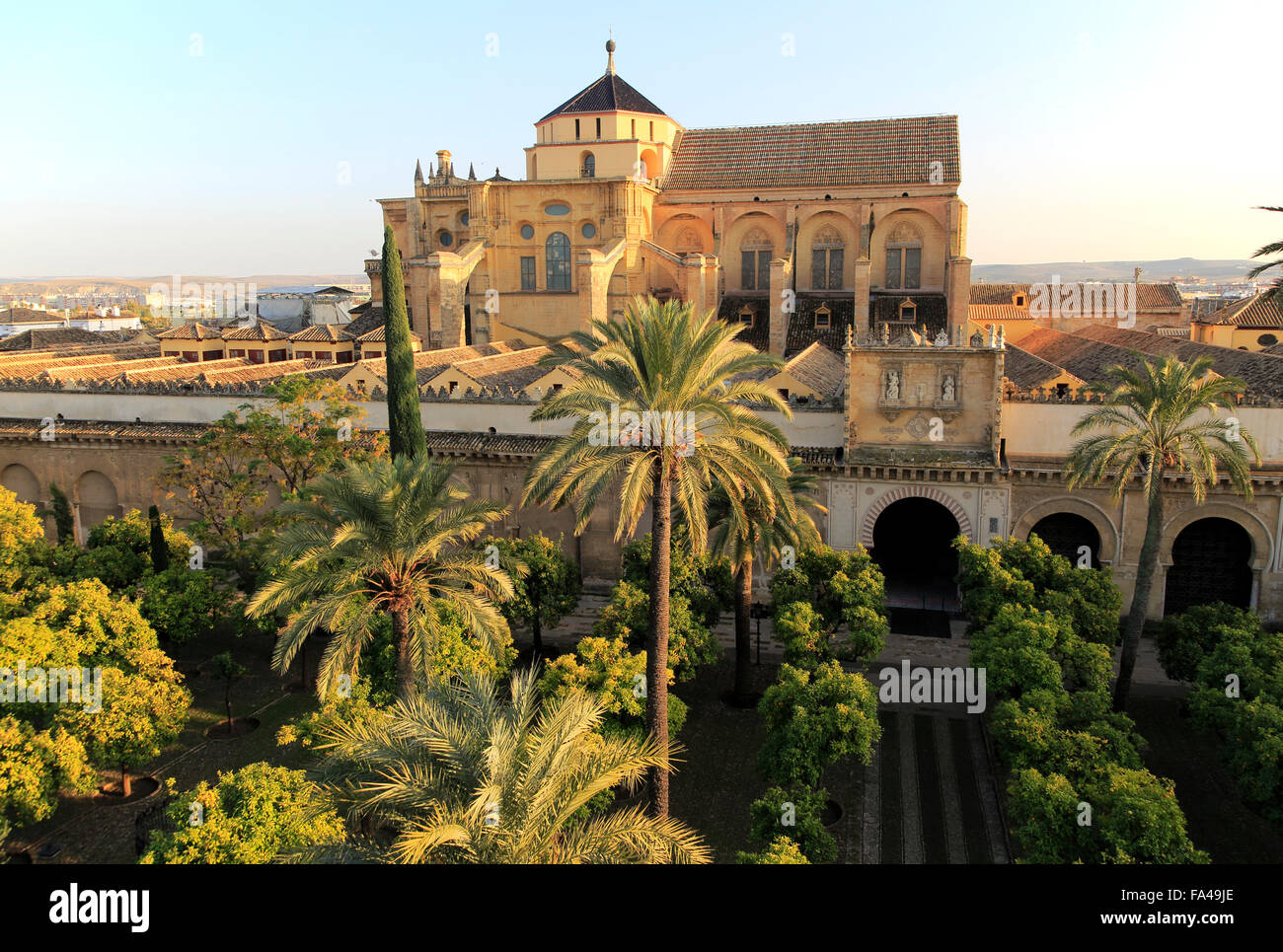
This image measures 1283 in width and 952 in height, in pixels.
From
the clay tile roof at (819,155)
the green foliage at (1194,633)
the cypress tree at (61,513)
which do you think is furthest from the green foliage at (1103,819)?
the clay tile roof at (819,155)

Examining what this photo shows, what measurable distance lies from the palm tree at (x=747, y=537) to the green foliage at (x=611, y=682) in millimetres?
2934

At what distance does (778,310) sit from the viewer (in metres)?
32.3

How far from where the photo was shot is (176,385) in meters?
26.8

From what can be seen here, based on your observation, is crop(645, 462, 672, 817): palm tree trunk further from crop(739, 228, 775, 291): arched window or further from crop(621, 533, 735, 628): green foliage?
crop(739, 228, 775, 291): arched window

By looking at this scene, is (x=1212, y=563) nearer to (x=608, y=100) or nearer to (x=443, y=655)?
(x=443, y=655)

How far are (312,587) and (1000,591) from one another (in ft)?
39.6

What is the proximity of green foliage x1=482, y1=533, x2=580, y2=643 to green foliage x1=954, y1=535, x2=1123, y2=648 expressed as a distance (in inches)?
318

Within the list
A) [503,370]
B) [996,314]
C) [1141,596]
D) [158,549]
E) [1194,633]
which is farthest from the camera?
[996,314]

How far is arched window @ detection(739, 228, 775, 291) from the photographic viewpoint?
121ft

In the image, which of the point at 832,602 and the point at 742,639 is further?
the point at 742,639

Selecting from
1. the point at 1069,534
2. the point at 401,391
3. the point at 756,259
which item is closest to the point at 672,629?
the point at 401,391

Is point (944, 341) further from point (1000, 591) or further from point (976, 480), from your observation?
point (1000, 591)

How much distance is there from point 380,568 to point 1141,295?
177 ft

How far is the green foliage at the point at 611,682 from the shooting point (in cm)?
1379
